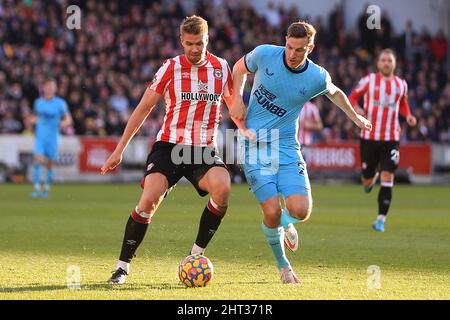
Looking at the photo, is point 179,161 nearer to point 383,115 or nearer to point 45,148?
point 383,115

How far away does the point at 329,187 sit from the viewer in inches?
930

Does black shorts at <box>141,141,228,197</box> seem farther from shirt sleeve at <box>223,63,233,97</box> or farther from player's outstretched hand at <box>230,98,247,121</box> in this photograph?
shirt sleeve at <box>223,63,233,97</box>

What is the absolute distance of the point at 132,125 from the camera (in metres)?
7.75

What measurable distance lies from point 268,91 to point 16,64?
60.5 feet

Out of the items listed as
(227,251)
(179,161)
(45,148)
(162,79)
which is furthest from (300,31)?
(45,148)

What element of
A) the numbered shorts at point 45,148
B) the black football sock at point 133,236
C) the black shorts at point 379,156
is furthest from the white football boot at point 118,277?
the numbered shorts at point 45,148

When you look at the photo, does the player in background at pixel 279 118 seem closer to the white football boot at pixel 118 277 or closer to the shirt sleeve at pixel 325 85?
the shirt sleeve at pixel 325 85

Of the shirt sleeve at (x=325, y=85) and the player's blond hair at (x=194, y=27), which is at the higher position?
the player's blond hair at (x=194, y=27)

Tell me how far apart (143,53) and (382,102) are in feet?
51.1

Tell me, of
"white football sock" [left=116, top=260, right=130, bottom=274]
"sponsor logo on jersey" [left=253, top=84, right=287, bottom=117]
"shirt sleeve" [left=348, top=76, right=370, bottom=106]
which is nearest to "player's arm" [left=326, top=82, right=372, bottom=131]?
"sponsor logo on jersey" [left=253, top=84, right=287, bottom=117]

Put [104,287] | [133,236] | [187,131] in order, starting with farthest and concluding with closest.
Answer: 1. [187,131]
2. [133,236]
3. [104,287]

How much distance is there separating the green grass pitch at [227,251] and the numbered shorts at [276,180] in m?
0.69

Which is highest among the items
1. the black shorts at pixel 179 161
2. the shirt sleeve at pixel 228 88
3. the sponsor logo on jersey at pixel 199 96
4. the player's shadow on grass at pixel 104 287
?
the shirt sleeve at pixel 228 88

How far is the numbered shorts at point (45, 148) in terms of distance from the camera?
62.8ft
